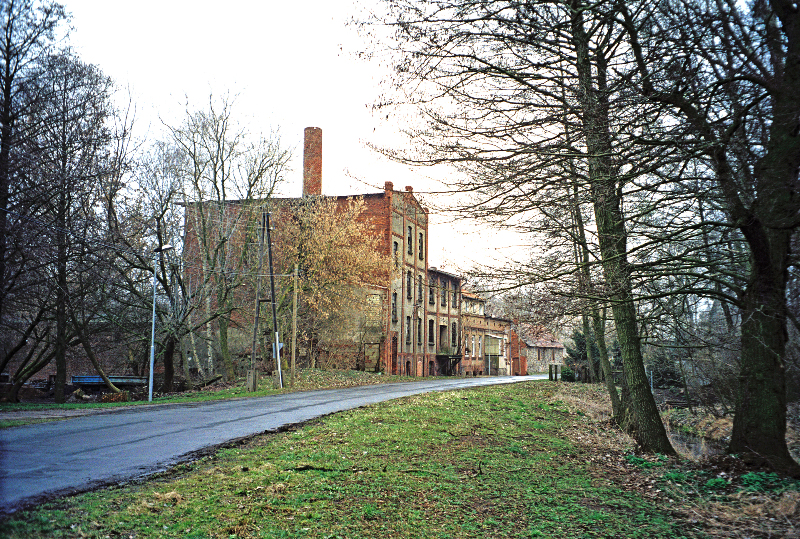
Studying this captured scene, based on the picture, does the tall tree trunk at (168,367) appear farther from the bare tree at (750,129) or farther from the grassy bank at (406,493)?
the bare tree at (750,129)

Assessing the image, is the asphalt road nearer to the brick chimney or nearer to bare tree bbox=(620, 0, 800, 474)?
bare tree bbox=(620, 0, 800, 474)

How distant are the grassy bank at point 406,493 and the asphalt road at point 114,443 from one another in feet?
1.66

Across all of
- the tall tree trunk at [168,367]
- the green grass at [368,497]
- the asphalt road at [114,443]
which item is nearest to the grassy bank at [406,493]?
the green grass at [368,497]

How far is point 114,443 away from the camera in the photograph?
9.02m

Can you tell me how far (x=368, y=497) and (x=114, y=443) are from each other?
5200mm

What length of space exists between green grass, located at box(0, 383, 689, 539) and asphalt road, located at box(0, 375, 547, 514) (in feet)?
1.69

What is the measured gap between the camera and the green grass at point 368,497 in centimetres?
477

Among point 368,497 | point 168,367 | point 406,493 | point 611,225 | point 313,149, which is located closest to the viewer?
point 368,497

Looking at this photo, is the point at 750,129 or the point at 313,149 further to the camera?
the point at 313,149

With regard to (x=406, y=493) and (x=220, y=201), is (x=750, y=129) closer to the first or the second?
(x=406, y=493)

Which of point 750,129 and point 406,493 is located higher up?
point 750,129

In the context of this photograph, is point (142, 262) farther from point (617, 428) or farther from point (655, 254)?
point (655, 254)

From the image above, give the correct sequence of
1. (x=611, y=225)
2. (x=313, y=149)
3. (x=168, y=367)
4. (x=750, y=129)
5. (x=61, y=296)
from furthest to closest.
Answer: (x=313, y=149) < (x=168, y=367) < (x=61, y=296) < (x=611, y=225) < (x=750, y=129)

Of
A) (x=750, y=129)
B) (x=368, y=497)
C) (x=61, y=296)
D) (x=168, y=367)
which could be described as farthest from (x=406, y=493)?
(x=168, y=367)
